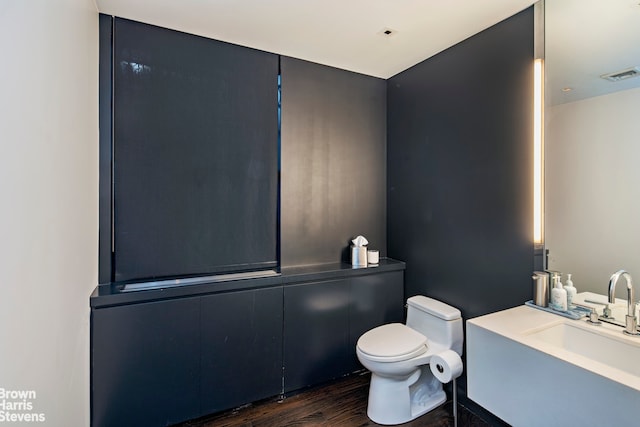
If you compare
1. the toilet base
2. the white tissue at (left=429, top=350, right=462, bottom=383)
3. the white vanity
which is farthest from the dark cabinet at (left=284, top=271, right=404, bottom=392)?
the white vanity

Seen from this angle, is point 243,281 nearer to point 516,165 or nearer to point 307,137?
point 307,137

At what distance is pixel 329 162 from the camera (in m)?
2.57

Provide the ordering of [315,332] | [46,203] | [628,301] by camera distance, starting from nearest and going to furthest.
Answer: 1. [46,203]
2. [628,301]
3. [315,332]

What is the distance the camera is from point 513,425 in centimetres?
127

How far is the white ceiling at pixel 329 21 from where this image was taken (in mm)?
1718

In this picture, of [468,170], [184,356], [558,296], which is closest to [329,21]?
[468,170]

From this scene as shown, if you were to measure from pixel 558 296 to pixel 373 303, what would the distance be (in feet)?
4.07

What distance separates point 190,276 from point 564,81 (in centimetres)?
249

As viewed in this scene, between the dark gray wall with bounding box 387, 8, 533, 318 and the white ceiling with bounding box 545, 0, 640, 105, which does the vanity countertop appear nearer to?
the dark gray wall with bounding box 387, 8, 533, 318

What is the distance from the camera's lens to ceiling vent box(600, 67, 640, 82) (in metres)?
1.37

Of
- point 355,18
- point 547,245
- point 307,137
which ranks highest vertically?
point 355,18

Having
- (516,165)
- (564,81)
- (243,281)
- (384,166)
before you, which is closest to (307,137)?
(384,166)

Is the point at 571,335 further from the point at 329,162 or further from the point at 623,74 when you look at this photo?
the point at 329,162

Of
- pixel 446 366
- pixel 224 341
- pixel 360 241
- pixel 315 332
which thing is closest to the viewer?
pixel 446 366
